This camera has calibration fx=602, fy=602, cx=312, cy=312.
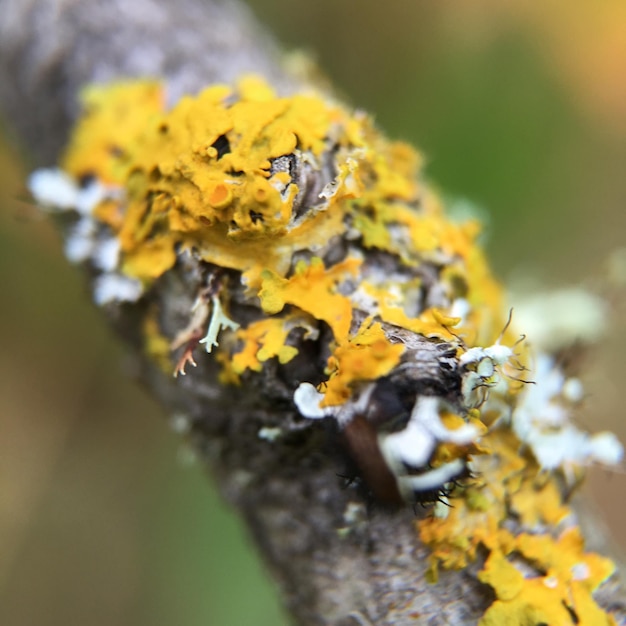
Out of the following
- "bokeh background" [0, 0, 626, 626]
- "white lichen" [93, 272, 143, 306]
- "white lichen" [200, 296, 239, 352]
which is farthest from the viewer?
"bokeh background" [0, 0, 626, 626]

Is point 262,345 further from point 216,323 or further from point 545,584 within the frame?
point 545,584

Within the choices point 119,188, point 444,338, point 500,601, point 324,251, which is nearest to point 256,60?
point 119,188

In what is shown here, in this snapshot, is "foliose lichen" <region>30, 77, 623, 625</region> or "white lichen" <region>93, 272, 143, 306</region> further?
"white lichen" <region>93, 272, 143, 306</region>

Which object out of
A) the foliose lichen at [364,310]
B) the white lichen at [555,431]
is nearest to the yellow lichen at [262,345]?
the foliose lichen at [364,310]

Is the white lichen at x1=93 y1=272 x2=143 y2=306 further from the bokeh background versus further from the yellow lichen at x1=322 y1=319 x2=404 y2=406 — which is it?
the bokeh background

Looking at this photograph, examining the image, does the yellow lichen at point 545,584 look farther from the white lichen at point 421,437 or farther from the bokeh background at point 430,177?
the bokeh background at point 430,177

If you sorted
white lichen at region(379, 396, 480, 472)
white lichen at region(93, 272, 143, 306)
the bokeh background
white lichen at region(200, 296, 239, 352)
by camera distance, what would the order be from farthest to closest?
the bokeh background < white lichen at region(93, 272, 143, 306) < white lichen at region(200, 296, 239, 352) < white lichen at region(379, 396, 480, 472)

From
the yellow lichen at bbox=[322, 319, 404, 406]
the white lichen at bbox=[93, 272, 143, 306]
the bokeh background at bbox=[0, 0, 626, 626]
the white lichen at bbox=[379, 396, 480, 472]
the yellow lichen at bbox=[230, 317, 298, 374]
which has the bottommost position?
the white lichen at bbox=[379, 396, 480, 472]

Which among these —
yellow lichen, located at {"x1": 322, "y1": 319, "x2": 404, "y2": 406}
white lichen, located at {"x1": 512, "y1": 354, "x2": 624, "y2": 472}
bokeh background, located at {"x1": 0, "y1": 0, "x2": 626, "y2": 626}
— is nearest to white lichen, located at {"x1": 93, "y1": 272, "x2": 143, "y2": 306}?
yellow lichen, located at {"x1": 322, "y1": 319, "x2": 404, "y2": 406}

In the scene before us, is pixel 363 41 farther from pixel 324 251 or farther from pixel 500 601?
pixel 500 601
